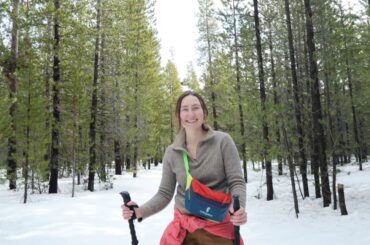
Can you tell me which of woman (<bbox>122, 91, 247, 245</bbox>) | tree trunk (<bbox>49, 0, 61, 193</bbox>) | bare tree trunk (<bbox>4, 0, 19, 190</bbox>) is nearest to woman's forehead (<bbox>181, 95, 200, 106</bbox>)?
woman (<bbox>122, 91, 247, 245</bbox>)

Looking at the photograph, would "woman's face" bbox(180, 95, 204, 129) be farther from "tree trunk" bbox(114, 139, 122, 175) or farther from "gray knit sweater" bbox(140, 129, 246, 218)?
"tree trunk" bbox(114, 139, 122, 175)

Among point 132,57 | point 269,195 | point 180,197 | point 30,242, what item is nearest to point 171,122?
point 132,57

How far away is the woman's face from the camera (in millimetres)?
2318

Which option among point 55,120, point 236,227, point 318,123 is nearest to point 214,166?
point 236,227

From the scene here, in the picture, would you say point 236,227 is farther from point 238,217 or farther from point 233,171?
point 233,171

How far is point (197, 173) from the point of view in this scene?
7.10 feet

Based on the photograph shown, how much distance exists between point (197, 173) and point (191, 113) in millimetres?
402

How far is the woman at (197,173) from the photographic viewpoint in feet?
6.73

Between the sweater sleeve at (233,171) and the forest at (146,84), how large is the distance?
32.2 feet

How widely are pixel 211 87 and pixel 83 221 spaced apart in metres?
→ 16.7

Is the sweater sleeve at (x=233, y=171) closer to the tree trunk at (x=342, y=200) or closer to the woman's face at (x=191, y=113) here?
the woman's face at (x=191, y=113)

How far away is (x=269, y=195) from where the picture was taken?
14.5 m

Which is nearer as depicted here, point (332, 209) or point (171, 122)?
point (332, 209)

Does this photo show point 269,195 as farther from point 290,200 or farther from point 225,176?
point 225,176
